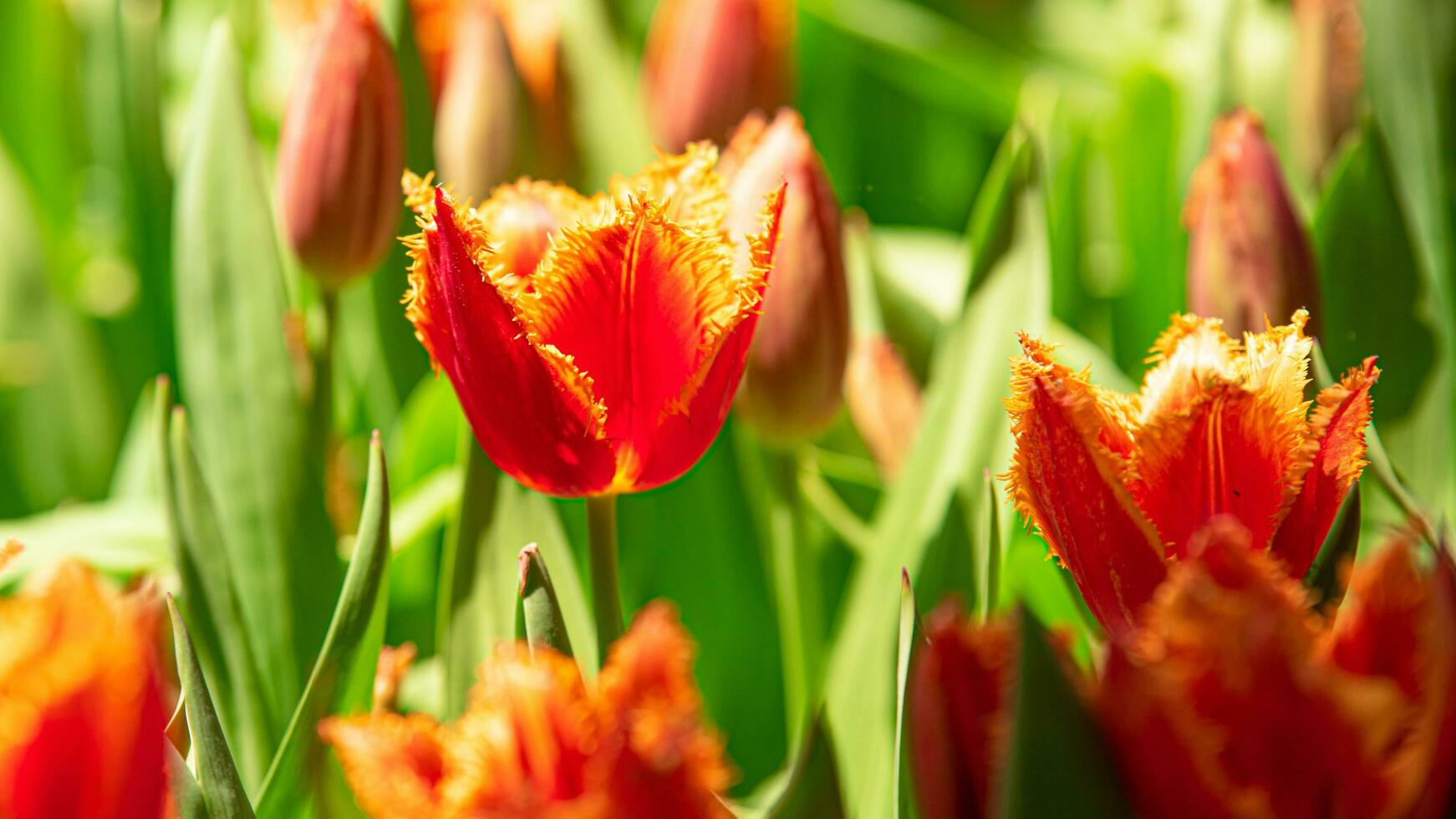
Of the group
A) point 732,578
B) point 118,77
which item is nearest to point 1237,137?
point 732,578

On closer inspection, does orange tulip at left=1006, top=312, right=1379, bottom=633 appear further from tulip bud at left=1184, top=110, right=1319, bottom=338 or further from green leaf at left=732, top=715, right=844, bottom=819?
tulip bud at left=1184, top=110, right=1319, bottom=338

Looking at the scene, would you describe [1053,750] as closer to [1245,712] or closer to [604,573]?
[1245,712]

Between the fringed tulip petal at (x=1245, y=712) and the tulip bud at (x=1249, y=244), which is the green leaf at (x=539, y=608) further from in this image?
the tulip bud at (x=1249, y=244)

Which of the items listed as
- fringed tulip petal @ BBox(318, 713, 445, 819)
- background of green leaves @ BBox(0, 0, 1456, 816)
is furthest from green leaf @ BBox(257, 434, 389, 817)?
fringed tulip petal @ BBox(318, 713, 445, 819)

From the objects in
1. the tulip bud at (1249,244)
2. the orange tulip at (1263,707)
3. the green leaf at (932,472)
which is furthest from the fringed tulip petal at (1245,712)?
the tulip bud at (1249,244)

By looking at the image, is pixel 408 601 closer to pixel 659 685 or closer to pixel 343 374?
pixel 343 374

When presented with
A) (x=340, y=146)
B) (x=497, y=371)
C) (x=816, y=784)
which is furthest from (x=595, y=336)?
(x=340, y=146)
